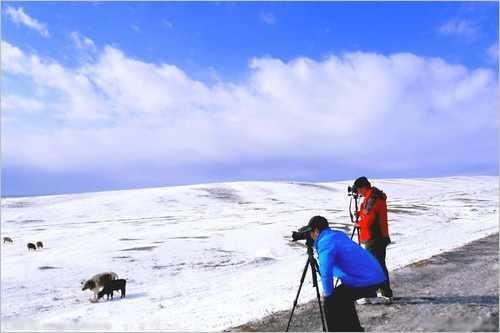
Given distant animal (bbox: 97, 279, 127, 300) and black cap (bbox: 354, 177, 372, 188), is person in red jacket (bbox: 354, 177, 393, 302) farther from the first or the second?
distant animal (bbox: 97, 279, 127, 300)

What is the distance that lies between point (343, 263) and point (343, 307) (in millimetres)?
726

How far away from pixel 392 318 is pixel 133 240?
21660 millimetres

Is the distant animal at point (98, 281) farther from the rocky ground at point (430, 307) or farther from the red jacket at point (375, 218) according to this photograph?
the red jacket at point (375, 218)

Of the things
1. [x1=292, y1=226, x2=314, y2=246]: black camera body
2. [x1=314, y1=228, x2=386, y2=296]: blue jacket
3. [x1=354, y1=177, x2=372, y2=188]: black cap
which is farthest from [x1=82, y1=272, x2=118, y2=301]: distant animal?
[x1=314, y1=228, x2=386, y2=296]: blue jacket

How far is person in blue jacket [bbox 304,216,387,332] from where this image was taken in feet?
19.3

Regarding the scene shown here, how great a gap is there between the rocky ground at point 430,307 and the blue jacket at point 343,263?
214 cm

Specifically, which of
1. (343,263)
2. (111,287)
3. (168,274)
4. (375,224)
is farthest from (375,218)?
(168,274)

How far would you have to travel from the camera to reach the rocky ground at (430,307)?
7.55m

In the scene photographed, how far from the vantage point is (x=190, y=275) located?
1634cm

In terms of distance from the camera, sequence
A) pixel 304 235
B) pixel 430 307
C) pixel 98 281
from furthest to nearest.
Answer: pixel 98 281 → pixel 430 307 → pixel 304 235

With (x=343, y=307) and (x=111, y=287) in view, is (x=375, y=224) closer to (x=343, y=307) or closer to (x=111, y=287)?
(x=343, y=307)

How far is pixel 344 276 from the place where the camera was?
19.5ft

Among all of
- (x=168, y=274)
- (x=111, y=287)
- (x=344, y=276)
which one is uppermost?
(x=344, y=276)

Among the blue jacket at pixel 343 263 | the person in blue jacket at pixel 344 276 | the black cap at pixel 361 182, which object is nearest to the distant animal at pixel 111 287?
the black cap at pixel 361 182
